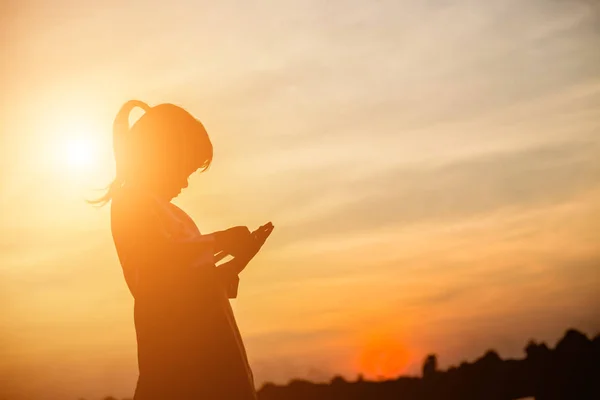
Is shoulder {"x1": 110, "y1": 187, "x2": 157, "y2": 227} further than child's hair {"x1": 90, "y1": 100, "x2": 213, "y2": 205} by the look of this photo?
No

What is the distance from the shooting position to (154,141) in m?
4.33

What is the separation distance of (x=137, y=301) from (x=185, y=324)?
32 centimetres

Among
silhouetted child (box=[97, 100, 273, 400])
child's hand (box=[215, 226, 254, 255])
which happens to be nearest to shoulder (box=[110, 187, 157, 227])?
silhouetted child (box=[97, 100, 273, 400])

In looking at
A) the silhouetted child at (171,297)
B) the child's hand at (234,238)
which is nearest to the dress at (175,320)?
the silhouetted child at (171,297)

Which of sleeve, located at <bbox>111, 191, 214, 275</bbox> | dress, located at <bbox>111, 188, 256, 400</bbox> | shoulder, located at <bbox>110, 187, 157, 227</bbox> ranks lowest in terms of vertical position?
dress, located at <bbox>111, 188, 256, 400</bbox>

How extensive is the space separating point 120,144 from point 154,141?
0.20 m

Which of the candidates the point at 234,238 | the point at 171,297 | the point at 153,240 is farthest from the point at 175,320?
the point at 234,238

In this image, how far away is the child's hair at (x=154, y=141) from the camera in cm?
430

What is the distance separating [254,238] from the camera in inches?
173

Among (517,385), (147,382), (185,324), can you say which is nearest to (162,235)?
(185,324)

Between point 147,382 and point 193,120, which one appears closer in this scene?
point 147,382

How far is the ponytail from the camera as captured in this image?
14.0 ft

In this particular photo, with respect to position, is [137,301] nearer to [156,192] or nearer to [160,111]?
[156,192]

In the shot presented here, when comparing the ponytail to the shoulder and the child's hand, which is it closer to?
A: the shoulder
